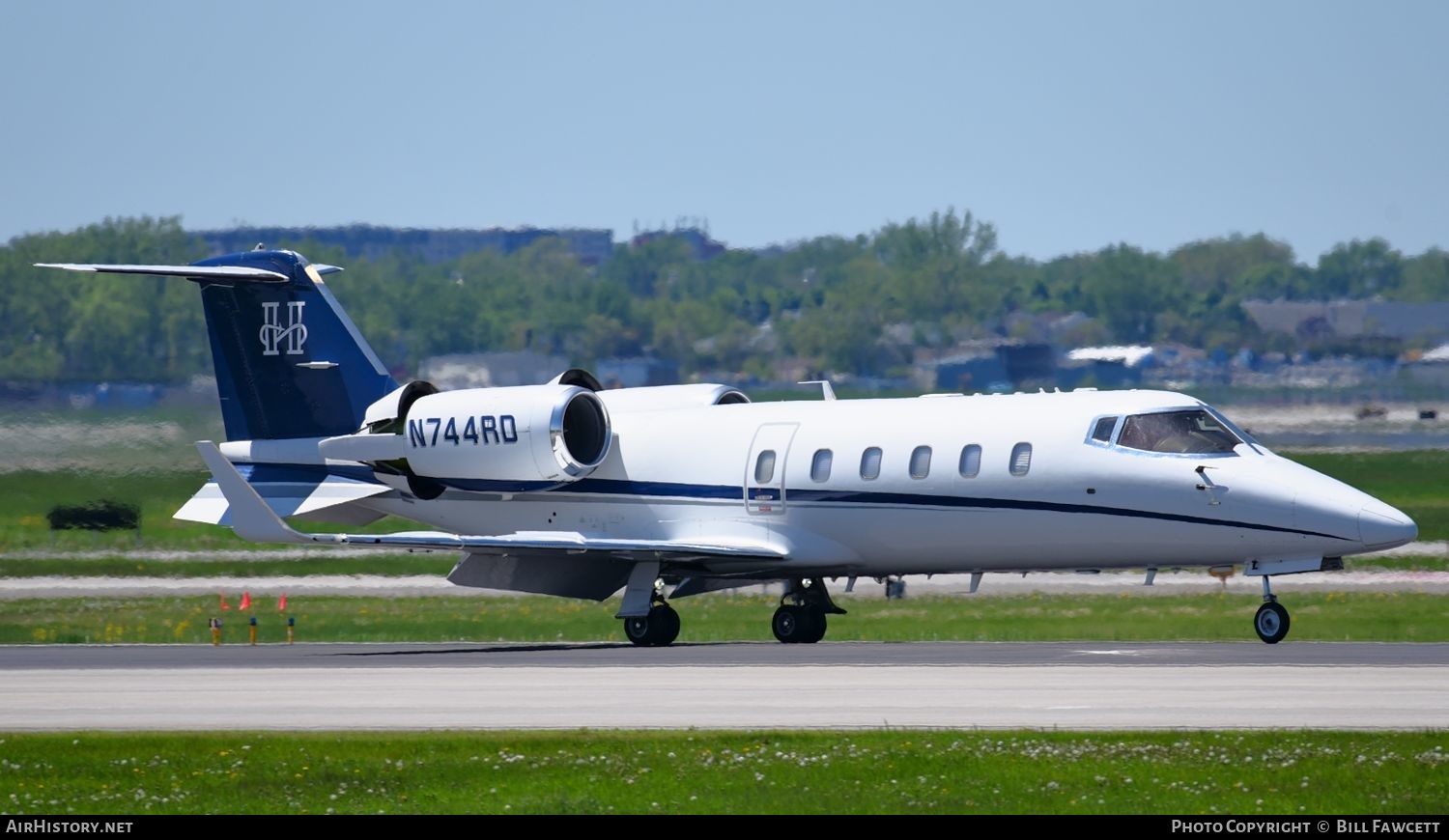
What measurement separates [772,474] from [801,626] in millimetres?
2171

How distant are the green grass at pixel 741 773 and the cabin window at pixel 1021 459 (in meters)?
10.5

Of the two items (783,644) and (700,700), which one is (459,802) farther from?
(783,644)

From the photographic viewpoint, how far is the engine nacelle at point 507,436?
32.7 metres

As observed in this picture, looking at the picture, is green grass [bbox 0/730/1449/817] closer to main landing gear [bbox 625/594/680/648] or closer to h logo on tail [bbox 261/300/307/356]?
main landing gear [bbox 625/594/680/648]

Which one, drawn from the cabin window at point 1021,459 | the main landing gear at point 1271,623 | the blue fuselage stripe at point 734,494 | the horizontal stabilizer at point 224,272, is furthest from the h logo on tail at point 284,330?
the main landing gear at point 1271,623

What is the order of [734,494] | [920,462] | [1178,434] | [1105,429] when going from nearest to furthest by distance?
[1178,434] < [1105,429] < [920,462] < [734,494]

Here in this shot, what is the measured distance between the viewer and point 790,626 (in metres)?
31.4

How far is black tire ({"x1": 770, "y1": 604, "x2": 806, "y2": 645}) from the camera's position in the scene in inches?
1235

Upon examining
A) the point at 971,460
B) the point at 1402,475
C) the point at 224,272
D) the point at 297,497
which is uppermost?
the point at 224,272

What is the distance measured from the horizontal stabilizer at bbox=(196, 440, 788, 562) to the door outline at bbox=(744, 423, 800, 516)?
0.52 m

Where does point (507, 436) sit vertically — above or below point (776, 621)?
above

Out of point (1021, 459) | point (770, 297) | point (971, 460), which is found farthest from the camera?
point (770, 297)

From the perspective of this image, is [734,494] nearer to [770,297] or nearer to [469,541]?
[469,541]

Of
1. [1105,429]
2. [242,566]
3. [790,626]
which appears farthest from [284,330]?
[1105,429]
